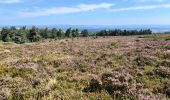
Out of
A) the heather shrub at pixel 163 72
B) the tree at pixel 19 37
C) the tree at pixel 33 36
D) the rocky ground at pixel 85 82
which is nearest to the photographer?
the rocky ground at pixel 85 82

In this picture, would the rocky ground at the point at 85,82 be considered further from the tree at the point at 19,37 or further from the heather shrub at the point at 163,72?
the tree at the point at 19,37

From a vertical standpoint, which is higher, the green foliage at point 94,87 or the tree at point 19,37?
the green foliage at point 94,87

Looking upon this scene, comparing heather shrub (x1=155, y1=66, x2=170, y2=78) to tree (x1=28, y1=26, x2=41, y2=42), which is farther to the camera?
tree (x1=28, y1=26, x2=41, y2=42)

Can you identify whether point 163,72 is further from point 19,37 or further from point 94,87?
point 19,37

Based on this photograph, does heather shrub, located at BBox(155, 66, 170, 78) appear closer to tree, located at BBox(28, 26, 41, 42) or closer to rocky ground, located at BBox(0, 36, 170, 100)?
rocky ground, located at BBox(0, 36, 170, 100)

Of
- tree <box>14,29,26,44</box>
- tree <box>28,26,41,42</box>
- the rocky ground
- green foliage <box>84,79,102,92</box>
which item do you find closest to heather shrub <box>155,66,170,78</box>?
the rocky ground

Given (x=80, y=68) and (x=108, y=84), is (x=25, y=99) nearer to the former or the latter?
(x=108, y=84)

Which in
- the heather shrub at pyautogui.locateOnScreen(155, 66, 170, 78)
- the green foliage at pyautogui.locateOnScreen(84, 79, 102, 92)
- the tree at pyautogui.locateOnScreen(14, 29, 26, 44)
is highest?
the heather shrub at pyautogui.locateOnScreen(155, 66, 170, 78)

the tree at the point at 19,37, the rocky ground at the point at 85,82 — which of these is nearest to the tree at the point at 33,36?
the tree at the point at 19,37

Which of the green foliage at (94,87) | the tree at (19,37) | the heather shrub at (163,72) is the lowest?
the tree at (19,37)

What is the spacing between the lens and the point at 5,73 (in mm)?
13711

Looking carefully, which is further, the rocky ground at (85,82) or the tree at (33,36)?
the tree at (33,36)

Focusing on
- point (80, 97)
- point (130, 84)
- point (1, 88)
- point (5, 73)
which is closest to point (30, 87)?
point (1, 88)

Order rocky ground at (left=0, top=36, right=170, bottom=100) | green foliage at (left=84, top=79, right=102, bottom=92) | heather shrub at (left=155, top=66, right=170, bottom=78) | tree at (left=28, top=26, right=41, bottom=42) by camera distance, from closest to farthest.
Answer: rocky ground at (left=0, top=36, right=170, bottom=100), green foliage at (left=84, top=79, right=102, bottom=92), heather shrub at (left=155, top=66, right=170, bottom=78), tree at (left=28, top=26, right=41, bottom=42)
